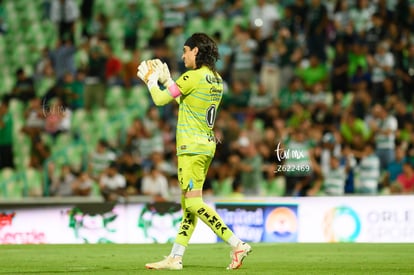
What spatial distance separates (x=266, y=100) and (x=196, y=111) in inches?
405

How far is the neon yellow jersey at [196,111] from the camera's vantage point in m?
11.1

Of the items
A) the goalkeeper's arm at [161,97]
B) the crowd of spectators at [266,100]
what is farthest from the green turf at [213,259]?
the crowd of spectators at [266,100]

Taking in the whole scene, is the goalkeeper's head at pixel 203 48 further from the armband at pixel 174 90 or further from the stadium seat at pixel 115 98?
the stadium seat at pixel 115 98

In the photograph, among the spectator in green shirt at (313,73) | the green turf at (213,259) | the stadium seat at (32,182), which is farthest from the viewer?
the spectator in green shirt at (313,73)

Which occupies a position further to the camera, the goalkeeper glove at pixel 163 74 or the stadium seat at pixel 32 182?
the stadium seat at pixel 32 182

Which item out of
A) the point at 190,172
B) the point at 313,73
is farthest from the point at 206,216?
the point at 313,73

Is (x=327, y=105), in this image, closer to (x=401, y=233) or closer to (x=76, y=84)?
(x=401, y=233)

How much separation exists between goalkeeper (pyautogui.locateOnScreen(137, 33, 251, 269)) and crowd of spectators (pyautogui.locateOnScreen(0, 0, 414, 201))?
238 inches

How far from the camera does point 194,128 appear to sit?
11148mm

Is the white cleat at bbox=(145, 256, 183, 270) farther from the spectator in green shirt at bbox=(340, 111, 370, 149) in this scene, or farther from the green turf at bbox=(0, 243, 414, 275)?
the spectator in green shirt at bbox=(340, 111, 370, 149)

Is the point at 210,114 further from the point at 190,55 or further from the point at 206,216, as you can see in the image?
the point at 206,216

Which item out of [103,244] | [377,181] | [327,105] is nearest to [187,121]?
[103,244]

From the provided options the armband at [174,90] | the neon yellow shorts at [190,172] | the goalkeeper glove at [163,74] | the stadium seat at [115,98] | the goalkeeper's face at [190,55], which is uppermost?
the stadium seat at [115,98]

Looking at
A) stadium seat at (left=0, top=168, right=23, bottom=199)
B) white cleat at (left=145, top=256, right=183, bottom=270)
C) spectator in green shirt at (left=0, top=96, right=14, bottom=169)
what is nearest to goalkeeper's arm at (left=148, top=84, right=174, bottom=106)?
white cleat at (left=145, top=256, right=183, bottom=270)
